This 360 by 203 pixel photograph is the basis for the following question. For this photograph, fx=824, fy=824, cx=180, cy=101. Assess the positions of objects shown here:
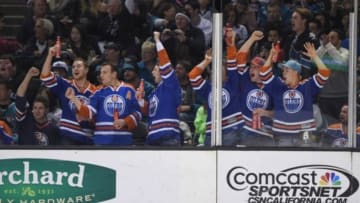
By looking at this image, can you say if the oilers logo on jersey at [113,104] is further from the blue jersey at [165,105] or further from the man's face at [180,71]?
the man's face at [180,71]

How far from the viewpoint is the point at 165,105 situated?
745 centimetres

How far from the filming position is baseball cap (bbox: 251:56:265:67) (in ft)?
24.6

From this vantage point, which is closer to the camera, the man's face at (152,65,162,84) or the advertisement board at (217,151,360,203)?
the advertisement board at (217,151,360,203)

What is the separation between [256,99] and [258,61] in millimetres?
346

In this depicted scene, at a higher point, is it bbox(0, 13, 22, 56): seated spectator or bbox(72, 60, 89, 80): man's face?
bbox(0, 13, 22, 56): seated spectator

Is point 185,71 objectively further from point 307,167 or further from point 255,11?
point 307,167

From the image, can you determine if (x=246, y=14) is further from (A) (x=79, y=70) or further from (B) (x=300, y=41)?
(A) (x=79, y=70)

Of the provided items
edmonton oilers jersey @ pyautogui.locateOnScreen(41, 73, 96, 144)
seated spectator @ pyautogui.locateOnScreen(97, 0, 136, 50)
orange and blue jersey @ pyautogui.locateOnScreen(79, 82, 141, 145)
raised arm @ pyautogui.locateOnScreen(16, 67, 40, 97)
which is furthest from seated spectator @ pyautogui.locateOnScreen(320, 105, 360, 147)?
raised arm @ pyautogui.locateOnScreen(16, 67, 40, 97)

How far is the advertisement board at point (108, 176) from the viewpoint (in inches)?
291

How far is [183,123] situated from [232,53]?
0.78m

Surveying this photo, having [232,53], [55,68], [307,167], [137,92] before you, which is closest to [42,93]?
[55,68]

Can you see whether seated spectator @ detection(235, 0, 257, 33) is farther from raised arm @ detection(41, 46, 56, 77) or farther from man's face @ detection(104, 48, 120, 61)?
raised arm @ detection(41, 46, 56, 77)

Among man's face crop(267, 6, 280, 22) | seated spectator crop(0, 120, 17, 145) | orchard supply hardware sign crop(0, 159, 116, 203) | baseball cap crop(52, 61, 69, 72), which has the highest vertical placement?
man's face crop(267, 6, 280, 22)

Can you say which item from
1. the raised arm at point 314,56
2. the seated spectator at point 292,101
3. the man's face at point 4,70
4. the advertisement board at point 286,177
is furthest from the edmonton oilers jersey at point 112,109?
the raised arm at point 314,56
